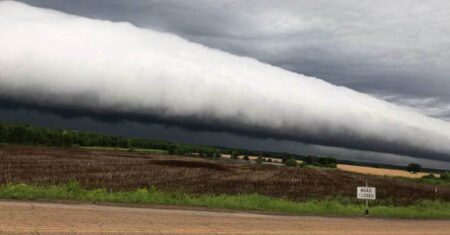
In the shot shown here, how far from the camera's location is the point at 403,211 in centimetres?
2942

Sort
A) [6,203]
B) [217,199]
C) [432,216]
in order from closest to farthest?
[6,203] → [217,199] → [432,216]

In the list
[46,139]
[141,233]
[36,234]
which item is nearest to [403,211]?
[141,233]

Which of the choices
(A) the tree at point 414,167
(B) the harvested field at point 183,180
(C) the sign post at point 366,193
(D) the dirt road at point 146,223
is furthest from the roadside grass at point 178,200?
(A) the tree at point 414,167

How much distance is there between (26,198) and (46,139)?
6897 inches

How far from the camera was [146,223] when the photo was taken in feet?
51.6

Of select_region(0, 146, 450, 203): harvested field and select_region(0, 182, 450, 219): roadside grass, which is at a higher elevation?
select_region(0, 182, 450, 219): roadside grass

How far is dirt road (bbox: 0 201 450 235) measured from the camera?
1362 centimetres

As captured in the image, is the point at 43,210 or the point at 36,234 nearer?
the point at 36,234

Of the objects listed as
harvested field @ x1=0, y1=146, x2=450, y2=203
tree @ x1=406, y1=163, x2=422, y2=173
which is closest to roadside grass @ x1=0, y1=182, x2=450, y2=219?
harvested field @ x1=0, y1=146, x2=450, y2=203

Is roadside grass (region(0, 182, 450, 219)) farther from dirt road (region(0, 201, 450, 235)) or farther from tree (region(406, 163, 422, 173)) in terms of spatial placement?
tree (region(406, 163, 422, 173))

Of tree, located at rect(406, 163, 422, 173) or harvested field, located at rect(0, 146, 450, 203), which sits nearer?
harvested field, located at rect(0, 146, 450, 203)

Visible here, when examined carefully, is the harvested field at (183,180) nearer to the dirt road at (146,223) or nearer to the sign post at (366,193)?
the sign post at (366,193)

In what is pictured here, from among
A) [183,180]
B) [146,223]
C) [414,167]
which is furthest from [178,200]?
[414,167]

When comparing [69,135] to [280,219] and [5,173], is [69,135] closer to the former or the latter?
[5,173]
